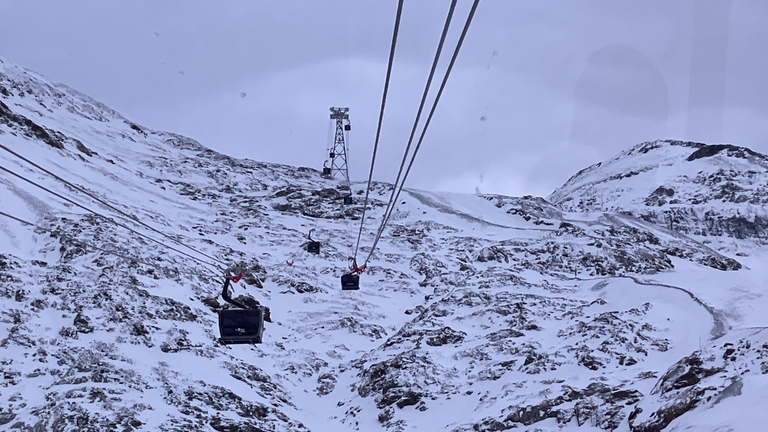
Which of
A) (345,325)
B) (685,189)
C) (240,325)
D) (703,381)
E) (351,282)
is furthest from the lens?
(685,189)

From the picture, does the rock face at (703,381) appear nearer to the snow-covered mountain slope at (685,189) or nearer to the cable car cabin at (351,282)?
the cable car cabin at (351,282)

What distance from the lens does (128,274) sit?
3350 centimetres

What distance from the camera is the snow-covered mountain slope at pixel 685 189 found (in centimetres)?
8388

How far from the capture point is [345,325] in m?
38.3

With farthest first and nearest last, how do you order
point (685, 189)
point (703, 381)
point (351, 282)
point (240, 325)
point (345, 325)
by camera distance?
point (685, 189) < point (345, 325) < point (351, 282) < point (240, 325) < point (703, 381)

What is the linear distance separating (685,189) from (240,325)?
94.4 meters

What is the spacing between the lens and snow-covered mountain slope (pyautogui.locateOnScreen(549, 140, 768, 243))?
83.9 m

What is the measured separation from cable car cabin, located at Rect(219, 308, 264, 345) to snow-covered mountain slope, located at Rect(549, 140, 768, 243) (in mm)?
76659

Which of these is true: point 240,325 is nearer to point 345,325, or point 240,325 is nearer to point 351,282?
point 351,282

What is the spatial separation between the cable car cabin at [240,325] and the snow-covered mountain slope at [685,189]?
76659 millimetres

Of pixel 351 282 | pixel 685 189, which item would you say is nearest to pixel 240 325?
pixel 351 282

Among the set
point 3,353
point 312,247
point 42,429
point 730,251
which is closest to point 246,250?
point 312,247

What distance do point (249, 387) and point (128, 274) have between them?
10716 millimetres

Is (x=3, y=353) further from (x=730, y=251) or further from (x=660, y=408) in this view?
(x=730, y=251)
